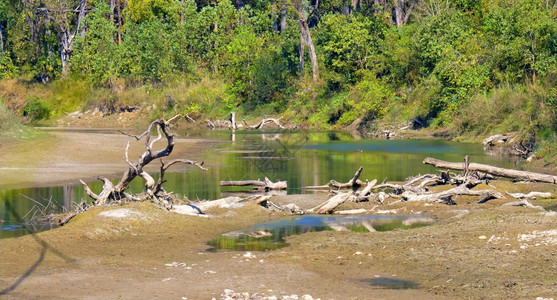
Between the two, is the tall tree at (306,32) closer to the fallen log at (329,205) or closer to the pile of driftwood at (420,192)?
the pile of driftwood at (420,192)

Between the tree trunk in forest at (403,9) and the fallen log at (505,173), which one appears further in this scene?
the tree trunk in forest at (403,9)

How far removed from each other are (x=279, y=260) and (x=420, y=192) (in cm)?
819

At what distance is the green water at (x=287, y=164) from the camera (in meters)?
22.1

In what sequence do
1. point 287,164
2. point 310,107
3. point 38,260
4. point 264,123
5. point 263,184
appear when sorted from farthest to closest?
point 264,123 → point 310,107 → point 287,164 → point 263,184 → point 38,260

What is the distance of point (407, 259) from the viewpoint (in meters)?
12.7

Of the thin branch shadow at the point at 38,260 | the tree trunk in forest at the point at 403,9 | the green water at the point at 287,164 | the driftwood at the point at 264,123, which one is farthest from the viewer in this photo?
the tree trunk in forest at the point at 403,9

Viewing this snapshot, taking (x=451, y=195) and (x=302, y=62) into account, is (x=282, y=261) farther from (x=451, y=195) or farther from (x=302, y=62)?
(x=302, y=62)

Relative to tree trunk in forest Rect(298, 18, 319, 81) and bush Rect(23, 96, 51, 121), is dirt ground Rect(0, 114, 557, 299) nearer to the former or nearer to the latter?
tree trunk in forest Rect(298, 18, 319, 81)

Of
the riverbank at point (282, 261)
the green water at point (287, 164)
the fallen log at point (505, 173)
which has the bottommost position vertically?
the green water at point (287, 164)

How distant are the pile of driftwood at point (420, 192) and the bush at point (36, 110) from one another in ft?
155

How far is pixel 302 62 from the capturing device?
61062mm

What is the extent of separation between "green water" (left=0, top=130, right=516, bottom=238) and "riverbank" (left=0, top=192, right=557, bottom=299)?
2.80 m

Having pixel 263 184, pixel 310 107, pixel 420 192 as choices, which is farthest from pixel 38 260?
pixel 310 107

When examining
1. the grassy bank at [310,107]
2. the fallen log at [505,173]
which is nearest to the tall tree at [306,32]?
the grassy bank at [310,107]
